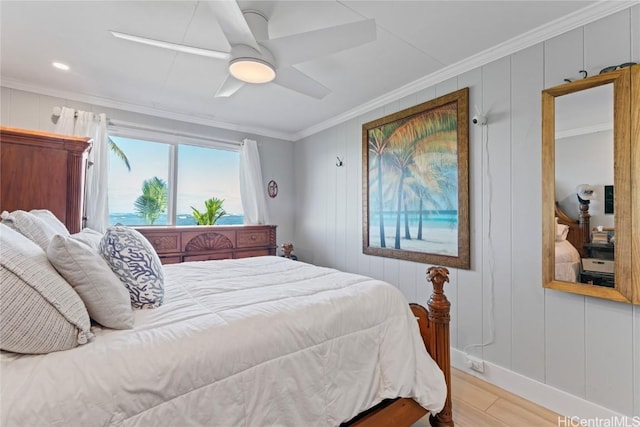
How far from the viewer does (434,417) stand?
163 centimetres

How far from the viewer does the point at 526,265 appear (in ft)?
6.70

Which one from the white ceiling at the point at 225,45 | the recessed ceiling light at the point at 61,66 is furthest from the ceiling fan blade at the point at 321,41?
the recessed ceiling light at the point at 61,66

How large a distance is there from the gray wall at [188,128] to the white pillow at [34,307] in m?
2.71

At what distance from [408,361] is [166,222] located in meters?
3.20

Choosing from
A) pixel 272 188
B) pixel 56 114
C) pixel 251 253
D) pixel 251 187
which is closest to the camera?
pixel 56 114

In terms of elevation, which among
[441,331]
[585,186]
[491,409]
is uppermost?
[585,186]

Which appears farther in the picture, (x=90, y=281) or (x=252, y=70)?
(x=252, y=70)

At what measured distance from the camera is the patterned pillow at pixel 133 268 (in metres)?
1.24

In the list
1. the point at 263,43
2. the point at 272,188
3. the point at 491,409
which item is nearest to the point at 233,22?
the point at 263,43

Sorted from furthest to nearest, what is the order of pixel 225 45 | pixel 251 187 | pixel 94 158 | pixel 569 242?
pixel 251 187 < pixel 94 158 < pixel 225 45 < pixel 569 242

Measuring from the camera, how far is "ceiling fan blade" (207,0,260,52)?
1.38m

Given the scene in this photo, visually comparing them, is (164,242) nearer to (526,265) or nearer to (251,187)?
(251,187)

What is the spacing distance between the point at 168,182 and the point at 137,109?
873 mm

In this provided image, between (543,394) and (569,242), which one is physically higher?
(569,242)
